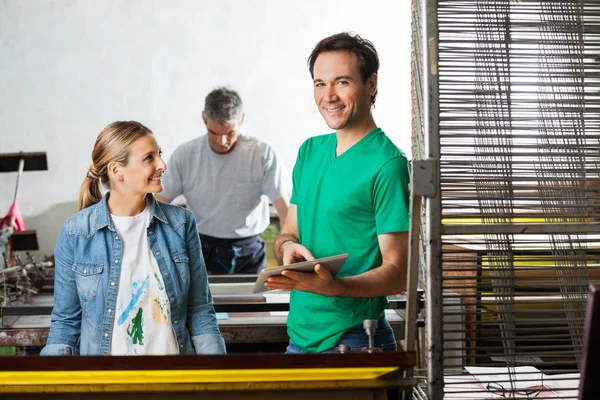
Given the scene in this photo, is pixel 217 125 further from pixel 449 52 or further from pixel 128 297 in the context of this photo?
pixel 449 52

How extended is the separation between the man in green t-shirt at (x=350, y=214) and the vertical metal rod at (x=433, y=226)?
200 millimetres

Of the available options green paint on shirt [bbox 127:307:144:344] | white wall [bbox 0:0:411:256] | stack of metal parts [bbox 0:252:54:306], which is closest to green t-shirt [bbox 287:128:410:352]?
green paint on shirt [bbox 127:307:144:344]

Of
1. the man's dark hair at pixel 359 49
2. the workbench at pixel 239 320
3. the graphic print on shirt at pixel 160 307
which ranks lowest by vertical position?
the workbench at pixel 239 320

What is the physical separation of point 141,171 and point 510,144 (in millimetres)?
1093

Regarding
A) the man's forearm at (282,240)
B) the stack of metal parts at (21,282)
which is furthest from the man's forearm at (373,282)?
the stack of metal parts at (21,282)

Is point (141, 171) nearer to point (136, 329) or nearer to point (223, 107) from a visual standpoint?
point (136, 329)

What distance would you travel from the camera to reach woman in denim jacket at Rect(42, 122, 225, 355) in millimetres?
1973

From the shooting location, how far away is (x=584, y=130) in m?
1.63

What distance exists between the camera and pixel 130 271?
6.61ft

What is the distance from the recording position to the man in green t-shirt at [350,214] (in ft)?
5.70

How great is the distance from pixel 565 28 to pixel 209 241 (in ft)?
10.5

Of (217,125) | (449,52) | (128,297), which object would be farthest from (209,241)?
(449,52)

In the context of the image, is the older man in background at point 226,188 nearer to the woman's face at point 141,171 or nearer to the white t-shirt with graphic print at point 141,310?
the woman's face at point 141,171

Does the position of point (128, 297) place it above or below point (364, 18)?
below
